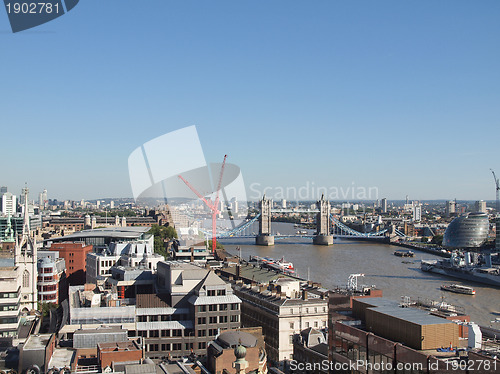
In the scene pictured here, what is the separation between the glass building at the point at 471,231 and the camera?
36.1 meters

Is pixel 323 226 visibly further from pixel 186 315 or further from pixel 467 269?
pixel 186 315

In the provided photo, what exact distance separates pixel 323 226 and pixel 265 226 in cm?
489

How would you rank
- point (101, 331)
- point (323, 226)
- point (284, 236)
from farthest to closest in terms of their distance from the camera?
point (323, 226) → point (284, 236) → point (101, 331)

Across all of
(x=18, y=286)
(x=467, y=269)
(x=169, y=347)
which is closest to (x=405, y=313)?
(x=169, y=347)

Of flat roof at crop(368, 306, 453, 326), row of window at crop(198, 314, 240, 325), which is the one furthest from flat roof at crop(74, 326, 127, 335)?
flat roof at crop(368, 306, 453, 326)

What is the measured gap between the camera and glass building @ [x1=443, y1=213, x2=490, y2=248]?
36.1 metres

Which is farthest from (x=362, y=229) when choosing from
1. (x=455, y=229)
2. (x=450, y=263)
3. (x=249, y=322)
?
(x=249, y=322)

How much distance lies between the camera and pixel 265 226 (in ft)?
142

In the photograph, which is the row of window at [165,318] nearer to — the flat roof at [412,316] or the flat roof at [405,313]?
the flat roof at [405,313]

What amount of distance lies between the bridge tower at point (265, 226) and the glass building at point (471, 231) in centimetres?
1240

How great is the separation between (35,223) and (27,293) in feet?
95.8

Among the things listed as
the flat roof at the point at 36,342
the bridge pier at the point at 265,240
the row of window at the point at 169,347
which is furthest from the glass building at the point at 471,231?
the flat roof at the point at 36,342

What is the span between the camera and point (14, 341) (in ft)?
25.4

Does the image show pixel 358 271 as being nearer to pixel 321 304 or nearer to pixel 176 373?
pixel 321 304
